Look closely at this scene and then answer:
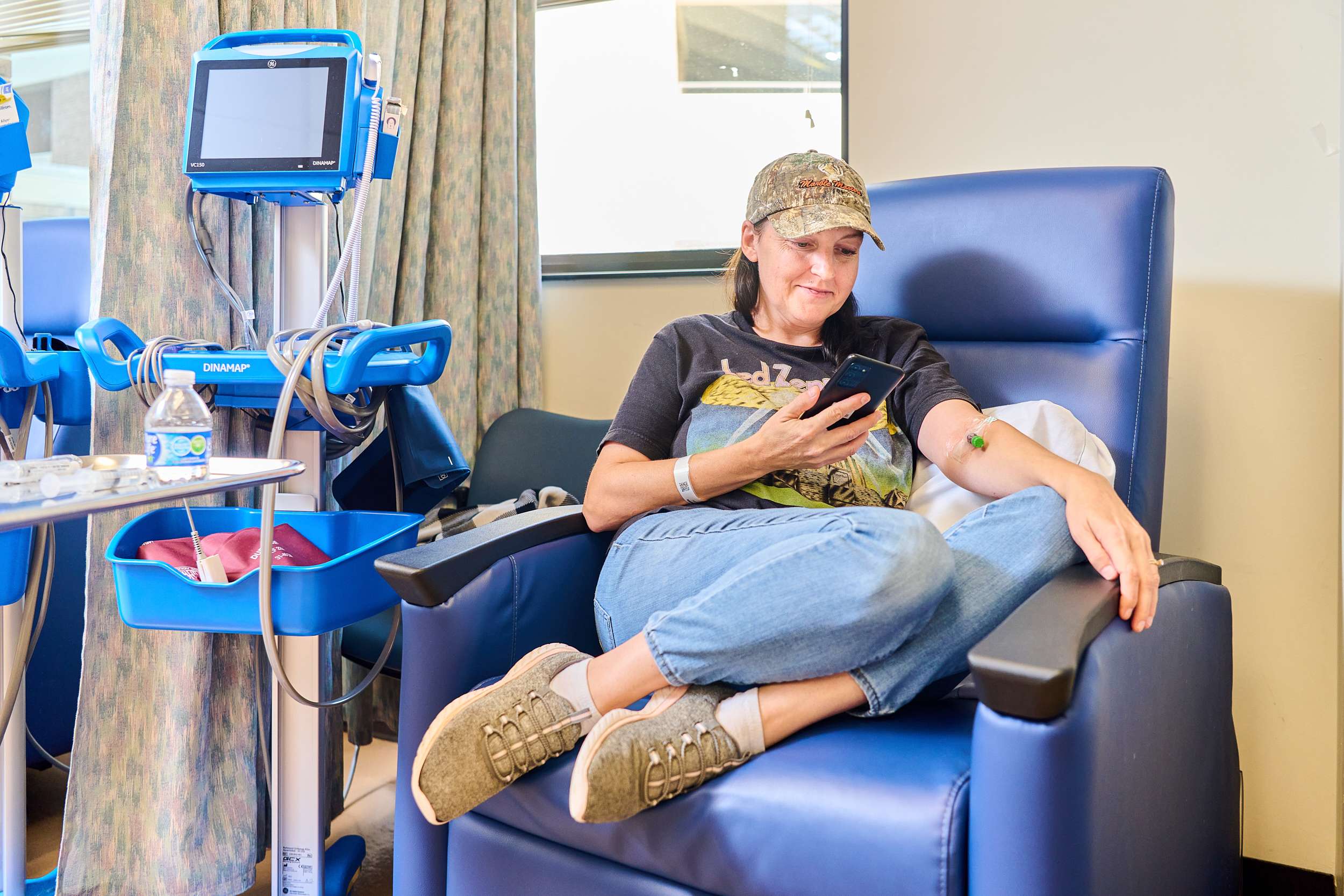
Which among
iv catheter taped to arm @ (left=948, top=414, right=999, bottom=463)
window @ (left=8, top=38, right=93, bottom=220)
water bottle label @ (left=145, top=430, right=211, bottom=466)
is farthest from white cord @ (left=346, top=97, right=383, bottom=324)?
window @ (left=8, top=38, right=93, bottom=220)

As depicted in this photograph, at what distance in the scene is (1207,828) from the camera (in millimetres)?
1097

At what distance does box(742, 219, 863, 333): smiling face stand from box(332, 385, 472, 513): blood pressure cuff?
1.88 feet

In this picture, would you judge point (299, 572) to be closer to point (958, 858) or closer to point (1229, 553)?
point (958, 858)

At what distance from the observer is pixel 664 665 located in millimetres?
1000

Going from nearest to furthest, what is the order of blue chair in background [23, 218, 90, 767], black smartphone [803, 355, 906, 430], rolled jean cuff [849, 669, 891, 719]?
rolled jean cuff [849, 669, 891, 719] < black smartphone [803, 355, 906, 430] < blue chair in background [23, 218, 90, 767]

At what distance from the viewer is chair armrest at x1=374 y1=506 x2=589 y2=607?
1.04 m

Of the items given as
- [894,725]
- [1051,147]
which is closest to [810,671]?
[894,725]

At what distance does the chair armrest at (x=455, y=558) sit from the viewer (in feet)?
3.42

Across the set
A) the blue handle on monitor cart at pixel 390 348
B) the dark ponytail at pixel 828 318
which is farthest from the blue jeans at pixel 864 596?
the blue handle on monitor cart at pixel 390 348

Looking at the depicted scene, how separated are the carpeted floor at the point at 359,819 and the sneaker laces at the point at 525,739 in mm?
703

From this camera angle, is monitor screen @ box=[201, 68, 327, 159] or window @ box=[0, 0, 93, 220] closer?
monitor screen @ box=[201, 68, 327, 159]

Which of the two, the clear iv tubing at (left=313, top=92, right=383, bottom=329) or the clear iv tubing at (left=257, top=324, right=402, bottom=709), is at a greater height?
the clear iv tubing at (left=313, top=92, right=383, bottom=329)

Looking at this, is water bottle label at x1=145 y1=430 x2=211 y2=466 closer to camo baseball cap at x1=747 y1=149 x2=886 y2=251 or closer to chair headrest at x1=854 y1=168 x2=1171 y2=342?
camo baseball cap at x1=747 y1=149 x2=886 y2=251

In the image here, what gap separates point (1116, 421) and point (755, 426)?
48cm
